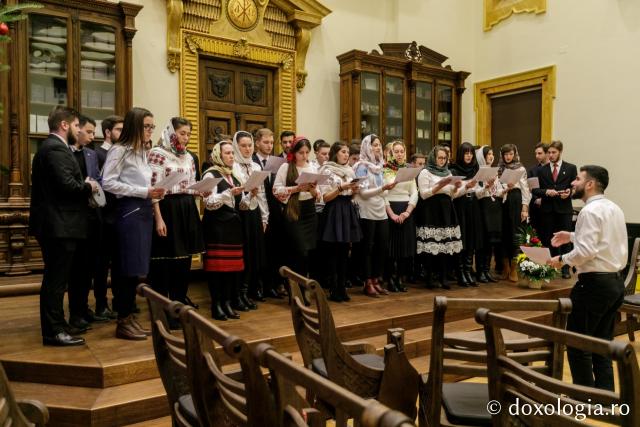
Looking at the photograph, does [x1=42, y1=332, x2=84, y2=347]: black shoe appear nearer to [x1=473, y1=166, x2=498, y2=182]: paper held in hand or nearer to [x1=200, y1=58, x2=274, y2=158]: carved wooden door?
[x1=473, y1=166, x2=498, y2=182]: paper held in hand

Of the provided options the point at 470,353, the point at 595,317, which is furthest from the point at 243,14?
the point at 470,353

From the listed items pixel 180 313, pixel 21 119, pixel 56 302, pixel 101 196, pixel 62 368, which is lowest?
pixel 62 368

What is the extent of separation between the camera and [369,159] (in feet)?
14.7

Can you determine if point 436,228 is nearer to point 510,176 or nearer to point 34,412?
point 510,176

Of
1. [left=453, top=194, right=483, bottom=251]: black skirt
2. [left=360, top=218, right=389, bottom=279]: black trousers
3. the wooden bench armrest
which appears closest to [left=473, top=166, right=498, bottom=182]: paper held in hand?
[left=453, top=194, right=483, bottom=251]: black skirt

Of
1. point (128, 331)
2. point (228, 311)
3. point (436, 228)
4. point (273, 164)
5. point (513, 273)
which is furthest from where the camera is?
point (513, 273)

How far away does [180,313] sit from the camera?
1473 mm

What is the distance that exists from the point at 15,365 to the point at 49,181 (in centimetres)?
97

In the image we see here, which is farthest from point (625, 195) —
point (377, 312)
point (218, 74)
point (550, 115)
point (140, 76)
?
point (140, 76)

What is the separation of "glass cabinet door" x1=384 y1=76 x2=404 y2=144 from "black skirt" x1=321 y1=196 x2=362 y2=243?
10.8 ft

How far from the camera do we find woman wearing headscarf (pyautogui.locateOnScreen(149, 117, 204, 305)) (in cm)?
324

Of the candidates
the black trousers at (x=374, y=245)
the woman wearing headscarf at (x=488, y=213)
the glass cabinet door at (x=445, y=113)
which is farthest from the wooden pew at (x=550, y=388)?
the glass cabinet door at (x=445, y=113)

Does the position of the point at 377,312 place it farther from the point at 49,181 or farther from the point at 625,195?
the point at 625,195

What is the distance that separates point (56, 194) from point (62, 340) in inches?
31.8
